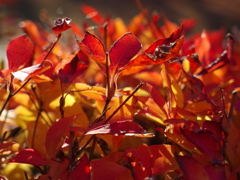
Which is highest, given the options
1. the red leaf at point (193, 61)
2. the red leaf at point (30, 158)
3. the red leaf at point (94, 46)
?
the red leaf at point (94, 46)

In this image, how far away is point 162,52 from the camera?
458 millimetres

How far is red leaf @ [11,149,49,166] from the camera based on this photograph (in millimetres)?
476

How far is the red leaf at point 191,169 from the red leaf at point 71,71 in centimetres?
20

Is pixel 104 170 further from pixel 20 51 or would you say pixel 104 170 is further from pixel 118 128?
pixel 20 51

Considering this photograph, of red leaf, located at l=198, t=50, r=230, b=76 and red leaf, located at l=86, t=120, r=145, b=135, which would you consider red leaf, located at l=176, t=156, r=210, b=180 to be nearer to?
red leaf, located at l=86, t=120, r=145, b=135

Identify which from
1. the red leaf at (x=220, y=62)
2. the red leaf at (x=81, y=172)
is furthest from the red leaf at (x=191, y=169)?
the red leaf at (x=220, y=62)

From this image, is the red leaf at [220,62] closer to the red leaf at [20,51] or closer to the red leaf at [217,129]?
the red leaf at [217,129]

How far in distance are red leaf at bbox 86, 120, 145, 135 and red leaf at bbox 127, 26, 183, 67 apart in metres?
0.09

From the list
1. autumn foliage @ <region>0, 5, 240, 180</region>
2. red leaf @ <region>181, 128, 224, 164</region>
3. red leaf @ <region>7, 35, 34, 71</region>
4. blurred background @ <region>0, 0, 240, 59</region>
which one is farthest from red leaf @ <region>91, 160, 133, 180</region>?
blurred background @ <region>0, 0, 240, 59</region>

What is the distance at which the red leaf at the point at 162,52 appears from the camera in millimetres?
458

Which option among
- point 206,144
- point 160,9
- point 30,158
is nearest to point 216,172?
point 206,144

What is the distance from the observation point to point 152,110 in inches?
20.7

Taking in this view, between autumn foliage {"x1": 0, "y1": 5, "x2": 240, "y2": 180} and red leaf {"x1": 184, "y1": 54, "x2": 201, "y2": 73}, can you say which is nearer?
autumn foliage {"x1": 0, "y1": 5, "x2": 240, "y2": 180}

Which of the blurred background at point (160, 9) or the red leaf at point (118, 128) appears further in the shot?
the blurred background at point (160, 9)
